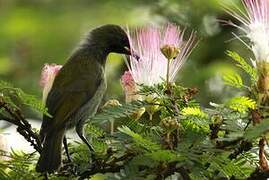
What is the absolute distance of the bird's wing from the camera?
3176 millimetres

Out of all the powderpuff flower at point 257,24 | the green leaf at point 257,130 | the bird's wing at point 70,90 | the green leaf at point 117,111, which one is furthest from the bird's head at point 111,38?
the green leaf at point 257,130

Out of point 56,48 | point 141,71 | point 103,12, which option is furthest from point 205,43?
point 141,71

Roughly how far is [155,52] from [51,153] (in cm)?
47

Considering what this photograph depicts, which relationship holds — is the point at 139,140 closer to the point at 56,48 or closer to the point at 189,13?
the point at 56,48

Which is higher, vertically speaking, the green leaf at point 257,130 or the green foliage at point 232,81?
the green foliage at point 232,81

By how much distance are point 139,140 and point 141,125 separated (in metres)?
0.34

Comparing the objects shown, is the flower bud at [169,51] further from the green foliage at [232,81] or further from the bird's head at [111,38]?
the bird's head at [111,38]

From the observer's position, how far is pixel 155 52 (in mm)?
2672

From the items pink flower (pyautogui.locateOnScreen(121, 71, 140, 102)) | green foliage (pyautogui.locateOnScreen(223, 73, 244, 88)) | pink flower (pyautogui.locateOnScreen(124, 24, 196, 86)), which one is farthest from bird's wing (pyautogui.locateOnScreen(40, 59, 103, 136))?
green foliage (pyautogui.locateOnScreen(223, 73, 244, 88))

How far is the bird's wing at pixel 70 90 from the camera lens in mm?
3176

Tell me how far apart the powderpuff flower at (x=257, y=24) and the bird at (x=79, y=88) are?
62 centimetres

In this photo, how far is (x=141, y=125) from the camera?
2629mm

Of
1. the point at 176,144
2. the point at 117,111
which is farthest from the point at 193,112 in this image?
the point at 117,111

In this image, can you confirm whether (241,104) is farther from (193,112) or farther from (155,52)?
(155,52)
